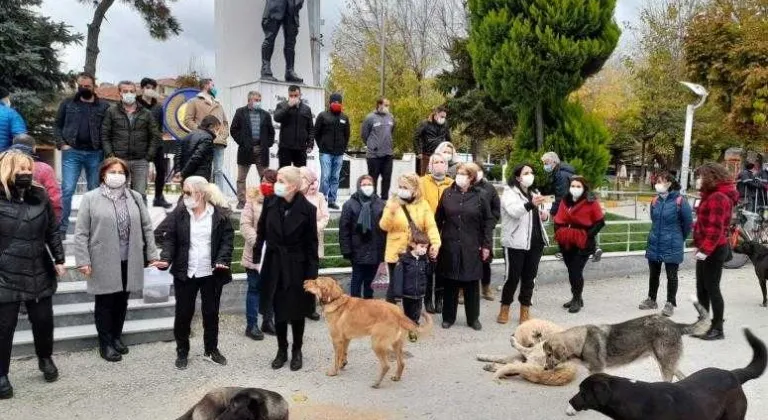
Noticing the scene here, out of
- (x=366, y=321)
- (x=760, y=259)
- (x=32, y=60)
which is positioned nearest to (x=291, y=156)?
(x=366, y=321)

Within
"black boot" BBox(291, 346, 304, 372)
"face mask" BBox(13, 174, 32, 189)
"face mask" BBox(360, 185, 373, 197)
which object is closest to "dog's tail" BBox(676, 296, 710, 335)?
"black boot" BBox(291, 346, 304, 372)

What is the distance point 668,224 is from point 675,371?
10.8 ft

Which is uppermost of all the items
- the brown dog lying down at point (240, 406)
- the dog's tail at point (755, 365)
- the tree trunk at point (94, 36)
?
the tree trunk at point (94, 36)

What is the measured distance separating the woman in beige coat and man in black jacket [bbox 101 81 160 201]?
7.12 ft

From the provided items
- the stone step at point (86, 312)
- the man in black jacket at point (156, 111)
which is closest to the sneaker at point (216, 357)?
the stone step at point (86, 312)

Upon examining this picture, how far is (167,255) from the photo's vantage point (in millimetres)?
5660

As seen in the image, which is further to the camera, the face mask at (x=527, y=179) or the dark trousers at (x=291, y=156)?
the dark trousers at (x=291, y=156)

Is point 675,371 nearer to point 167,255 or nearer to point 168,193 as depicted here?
point 167,255

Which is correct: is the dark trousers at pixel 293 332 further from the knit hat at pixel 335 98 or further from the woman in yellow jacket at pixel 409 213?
the knit hat at pixel 335 98

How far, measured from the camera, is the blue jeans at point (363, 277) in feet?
24.5

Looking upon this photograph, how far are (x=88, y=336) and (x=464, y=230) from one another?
13.6 feet

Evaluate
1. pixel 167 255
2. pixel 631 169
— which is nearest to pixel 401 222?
pixel 167 255

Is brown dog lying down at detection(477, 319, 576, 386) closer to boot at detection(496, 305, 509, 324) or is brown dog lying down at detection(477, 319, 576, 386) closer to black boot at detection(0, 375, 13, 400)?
boot at detection(496, 305, 509, 324)

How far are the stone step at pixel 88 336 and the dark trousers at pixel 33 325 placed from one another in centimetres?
70
